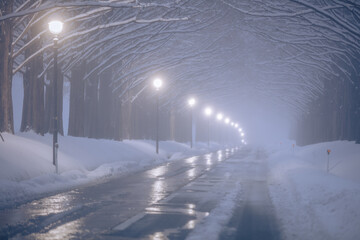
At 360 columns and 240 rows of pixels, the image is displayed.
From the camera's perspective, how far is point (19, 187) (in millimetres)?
11422

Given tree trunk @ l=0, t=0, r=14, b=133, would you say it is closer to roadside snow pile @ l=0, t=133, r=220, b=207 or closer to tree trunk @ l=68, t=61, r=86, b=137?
roadside snow pile @ l=0, t=133, r=220, b=207

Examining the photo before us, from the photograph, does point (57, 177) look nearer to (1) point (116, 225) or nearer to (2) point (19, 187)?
(2) point (19, 187)

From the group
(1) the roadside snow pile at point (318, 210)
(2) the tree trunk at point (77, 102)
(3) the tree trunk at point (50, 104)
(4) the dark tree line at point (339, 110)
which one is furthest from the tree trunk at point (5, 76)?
(4) the dark tree line at point (339, 110)

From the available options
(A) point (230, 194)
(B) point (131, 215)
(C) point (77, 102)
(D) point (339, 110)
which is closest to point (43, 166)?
(A) point (230, 194)

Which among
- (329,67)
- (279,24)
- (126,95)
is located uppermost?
(279,24)

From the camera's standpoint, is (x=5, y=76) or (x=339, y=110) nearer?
(x=5, y=76)

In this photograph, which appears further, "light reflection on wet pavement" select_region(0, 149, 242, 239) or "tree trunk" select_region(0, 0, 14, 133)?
"tree trunk" select_region(0, 0, 14, 133)

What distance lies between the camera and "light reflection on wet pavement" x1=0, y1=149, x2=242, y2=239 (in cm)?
710

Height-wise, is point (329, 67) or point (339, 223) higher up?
point (329, 67)

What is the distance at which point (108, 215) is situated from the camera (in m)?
8.80

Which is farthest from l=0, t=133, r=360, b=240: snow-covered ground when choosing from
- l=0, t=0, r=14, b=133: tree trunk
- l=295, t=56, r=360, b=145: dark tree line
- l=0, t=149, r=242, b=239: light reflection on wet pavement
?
l=295, t=56, r=360, b=145: dark tree line

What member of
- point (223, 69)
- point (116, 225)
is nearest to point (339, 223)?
point (116, 225)

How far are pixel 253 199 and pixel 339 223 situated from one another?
4.80 m

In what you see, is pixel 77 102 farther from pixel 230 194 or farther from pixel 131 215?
pixel 131 215
